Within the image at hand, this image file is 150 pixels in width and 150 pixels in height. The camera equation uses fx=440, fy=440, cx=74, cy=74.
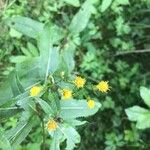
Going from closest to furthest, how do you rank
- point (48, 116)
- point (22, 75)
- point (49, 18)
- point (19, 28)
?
1. point (48, 116)
2. point (22, 75)
3. point (19, 28)
4. point (49, 18)

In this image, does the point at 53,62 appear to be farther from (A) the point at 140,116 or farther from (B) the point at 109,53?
(B) the point at 109,53

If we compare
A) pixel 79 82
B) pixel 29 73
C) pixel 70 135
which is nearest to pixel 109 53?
pixel 29 73

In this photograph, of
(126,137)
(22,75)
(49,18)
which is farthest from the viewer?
(49,18)

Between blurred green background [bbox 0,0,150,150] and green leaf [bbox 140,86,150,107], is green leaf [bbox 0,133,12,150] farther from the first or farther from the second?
blurred green background [bbox 0,0,150,150]

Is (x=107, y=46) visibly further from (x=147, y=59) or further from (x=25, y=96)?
(x=25, y=96)

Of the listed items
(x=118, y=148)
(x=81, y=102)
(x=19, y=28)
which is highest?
(x=19, y=28)

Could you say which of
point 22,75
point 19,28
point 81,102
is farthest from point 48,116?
point 19,28
